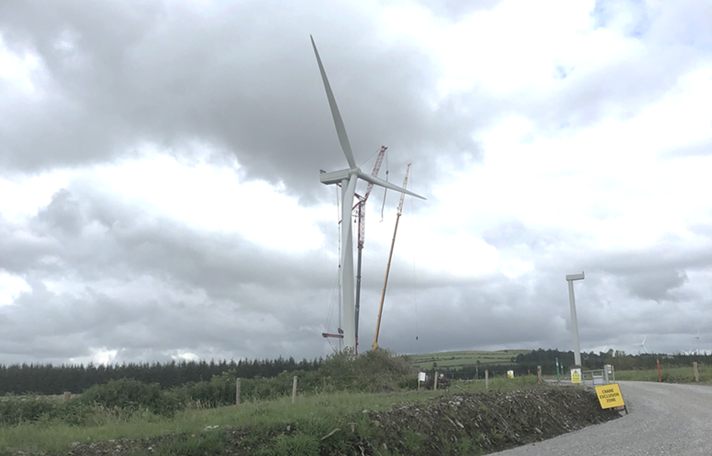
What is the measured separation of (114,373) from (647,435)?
81599 millimetres

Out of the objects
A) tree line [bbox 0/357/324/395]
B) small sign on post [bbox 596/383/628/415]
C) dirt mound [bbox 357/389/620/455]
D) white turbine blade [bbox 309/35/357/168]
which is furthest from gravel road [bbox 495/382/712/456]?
tree line [bbox 0/357/324/395]

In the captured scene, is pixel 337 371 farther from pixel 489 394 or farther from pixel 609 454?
pixel 609 454

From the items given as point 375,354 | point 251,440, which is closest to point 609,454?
point 251,440

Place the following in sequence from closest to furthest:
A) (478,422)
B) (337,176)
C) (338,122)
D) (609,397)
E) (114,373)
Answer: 1. (478,422)
2. (609,397)
3. (338,122)
4. (337,176)
5. (114,373)

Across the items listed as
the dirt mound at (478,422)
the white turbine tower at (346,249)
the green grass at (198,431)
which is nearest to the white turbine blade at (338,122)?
the white turbine tower at (346,249)

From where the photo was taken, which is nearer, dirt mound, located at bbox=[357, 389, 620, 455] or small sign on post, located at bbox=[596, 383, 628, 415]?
dirt mound, located at bbox=[357, 389, 620, 455]

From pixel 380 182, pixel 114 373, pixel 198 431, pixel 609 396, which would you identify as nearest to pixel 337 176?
pixel 380 182

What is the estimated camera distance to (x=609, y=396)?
2420cm

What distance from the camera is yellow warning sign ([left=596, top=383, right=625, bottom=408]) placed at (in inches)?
944

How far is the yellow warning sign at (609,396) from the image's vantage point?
78.6ft

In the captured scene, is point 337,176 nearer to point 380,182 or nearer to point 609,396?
point 380,182

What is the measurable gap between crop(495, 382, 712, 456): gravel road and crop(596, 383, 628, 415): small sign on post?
0.62m

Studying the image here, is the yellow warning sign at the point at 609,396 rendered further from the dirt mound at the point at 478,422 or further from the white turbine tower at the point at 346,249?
the white turbine tower at the point at 346,249

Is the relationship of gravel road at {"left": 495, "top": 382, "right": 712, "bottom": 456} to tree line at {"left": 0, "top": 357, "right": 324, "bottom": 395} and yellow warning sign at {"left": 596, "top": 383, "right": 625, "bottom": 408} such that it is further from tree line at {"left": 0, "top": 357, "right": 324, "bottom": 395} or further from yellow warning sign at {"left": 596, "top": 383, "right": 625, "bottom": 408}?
tree line at {"left": 0, "top": 357, "right": 324, "bottom": 395}
